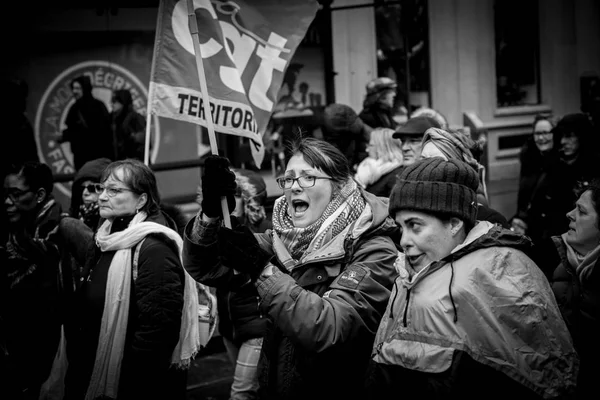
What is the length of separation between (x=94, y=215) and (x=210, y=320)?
49.6 inches

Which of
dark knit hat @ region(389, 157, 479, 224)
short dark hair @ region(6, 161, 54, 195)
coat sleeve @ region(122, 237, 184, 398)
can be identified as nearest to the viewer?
dark knit hat @ region(389, 157, 479, 224)

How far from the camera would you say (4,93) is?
741 centimetres

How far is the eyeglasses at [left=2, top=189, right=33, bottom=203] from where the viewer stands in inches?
197

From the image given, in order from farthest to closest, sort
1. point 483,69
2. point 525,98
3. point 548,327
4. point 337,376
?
point 525,98 → point 483,69 → point 337,376 → point 548,327

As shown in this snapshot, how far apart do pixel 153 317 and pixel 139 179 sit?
0.78 metres

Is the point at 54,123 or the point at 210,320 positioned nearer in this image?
the point at 210,320

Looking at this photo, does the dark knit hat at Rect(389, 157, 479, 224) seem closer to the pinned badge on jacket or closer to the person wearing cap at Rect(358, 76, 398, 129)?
the pinned badge on jacket

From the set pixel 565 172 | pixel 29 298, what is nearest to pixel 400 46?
pixel 565 172

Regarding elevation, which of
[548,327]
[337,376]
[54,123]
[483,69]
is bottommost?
[337,376]

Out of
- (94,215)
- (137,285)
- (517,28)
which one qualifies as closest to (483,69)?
(517,28)

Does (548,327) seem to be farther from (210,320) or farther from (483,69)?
(483,69)

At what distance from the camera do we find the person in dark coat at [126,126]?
8031mm

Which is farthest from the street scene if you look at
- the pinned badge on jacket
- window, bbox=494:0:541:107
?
window, bbox=494:0:541:107

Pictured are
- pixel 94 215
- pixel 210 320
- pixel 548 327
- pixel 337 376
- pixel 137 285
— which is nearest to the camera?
pixel 548 327
